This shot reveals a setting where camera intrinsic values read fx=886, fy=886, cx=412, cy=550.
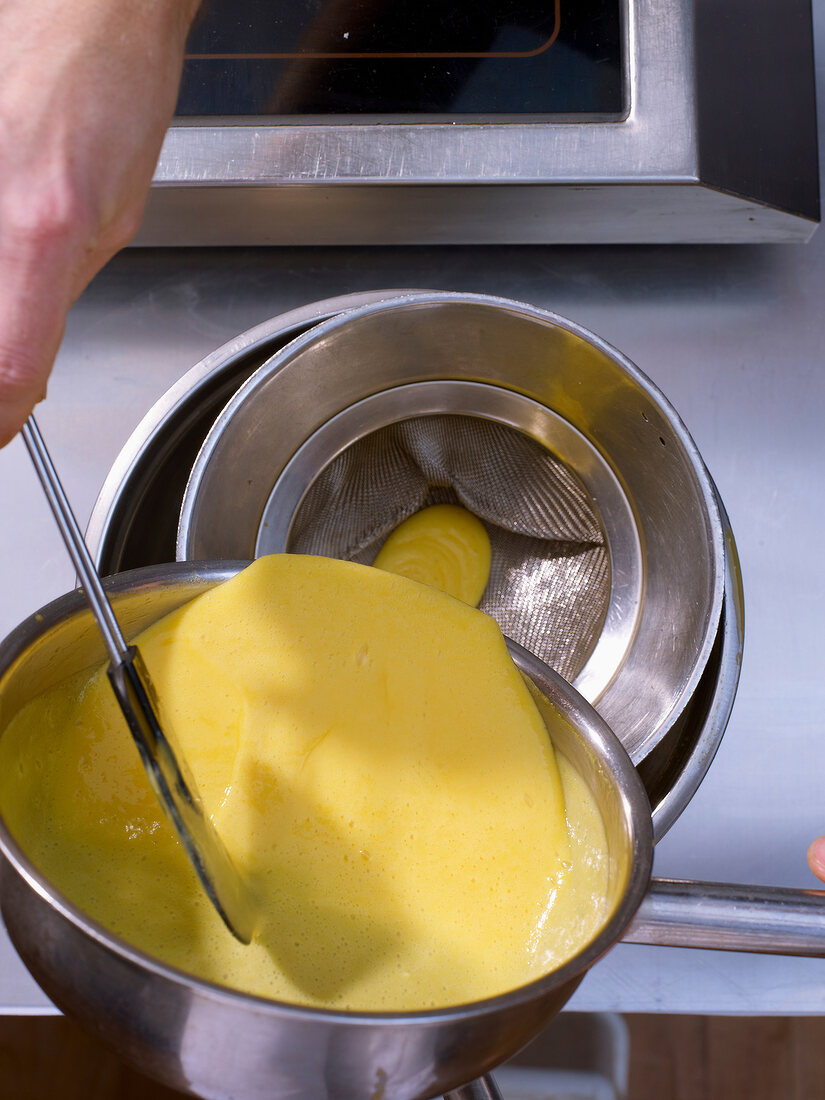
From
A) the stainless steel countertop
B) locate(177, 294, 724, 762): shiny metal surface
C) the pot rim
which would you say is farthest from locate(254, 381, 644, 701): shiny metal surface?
the pot rim

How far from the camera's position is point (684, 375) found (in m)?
0.70

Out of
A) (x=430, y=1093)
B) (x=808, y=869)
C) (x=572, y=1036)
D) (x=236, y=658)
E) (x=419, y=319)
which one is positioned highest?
(x=419, y=319)

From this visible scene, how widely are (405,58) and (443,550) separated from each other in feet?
1.11

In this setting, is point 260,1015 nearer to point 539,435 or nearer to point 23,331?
point 23,331

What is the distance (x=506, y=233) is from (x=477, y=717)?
1.34ft

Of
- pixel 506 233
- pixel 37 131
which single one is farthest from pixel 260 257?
pixel 37 131

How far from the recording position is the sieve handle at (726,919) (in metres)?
0.33

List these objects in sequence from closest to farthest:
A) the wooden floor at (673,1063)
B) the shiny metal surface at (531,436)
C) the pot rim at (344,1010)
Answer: the pot rim at (344,1010) → the shiny metal surface at (531,436) → the wooden floor at (673,1063)

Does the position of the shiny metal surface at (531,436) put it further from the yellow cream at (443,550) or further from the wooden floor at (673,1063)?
the wooden floor at (673,1063)

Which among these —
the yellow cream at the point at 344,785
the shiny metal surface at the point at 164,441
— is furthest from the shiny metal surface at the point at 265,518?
the yellow cream at the point at 344,785

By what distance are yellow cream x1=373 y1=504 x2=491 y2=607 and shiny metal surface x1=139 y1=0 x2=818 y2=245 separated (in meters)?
0.23

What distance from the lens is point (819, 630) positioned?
0.67 meters

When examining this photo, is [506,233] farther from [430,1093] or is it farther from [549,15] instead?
[430,1093]

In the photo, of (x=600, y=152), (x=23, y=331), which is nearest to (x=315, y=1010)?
(x=23, y=331)
